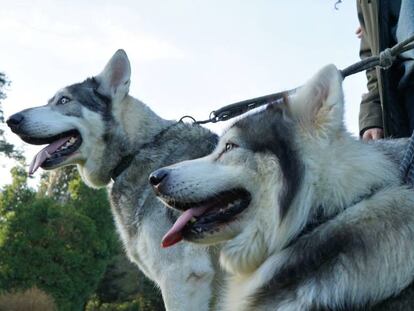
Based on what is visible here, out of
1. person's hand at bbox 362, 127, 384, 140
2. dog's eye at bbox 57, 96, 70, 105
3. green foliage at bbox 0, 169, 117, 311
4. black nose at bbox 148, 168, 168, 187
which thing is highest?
dog's eye at bbox 57, 96, 70, 105

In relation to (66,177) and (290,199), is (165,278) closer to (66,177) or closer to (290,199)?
(290,199)

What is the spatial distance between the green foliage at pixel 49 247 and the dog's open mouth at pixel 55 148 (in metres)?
20.4

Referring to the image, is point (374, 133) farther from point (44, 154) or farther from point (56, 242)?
point (56, 242)

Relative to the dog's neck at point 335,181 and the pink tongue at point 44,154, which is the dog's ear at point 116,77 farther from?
the dog's neck at point 335,181

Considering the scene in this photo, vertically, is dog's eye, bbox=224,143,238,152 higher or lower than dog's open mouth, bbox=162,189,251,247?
higher

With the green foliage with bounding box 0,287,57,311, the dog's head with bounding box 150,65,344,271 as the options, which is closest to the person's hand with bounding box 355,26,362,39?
the dog's head with bounding box 150,65,344,271

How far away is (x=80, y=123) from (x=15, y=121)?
0.80 metres

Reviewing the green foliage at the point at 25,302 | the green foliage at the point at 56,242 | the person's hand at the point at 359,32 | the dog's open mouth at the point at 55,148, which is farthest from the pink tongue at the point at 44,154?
the green foliage at the point at 56,242

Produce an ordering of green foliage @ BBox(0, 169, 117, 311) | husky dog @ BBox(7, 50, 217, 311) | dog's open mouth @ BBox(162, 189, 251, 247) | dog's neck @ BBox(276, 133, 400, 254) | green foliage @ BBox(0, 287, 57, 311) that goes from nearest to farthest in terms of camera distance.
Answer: dog's neck @ BBox(276, 133, 400, 254), dog's open mouth @ BBox(162, 189, 251, 247), husky dog @ BBox(7, 50, 217, 311), green foliage @ BBox(0, 287, 57, 311), green foliage @ BBox(0, 169, 117, 311)

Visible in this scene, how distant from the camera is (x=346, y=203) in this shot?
133 inches

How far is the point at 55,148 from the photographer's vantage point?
743 centimetres

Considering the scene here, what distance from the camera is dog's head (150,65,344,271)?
353 centimetres

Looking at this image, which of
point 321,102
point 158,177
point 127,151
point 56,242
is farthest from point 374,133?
point 56,242

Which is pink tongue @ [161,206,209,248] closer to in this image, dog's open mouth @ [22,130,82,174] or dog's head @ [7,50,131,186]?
dog's head @ [7,50,131,186]
